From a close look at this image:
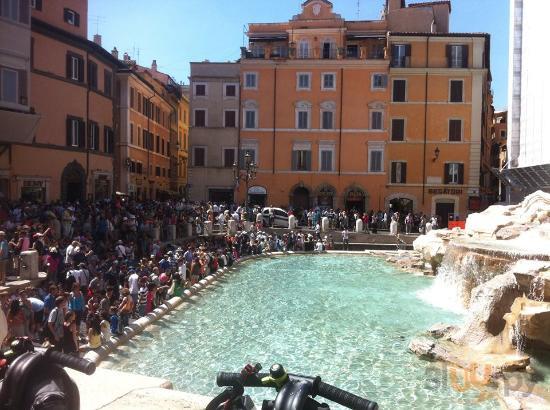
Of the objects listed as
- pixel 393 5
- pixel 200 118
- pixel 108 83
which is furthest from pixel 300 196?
pixel 393 5

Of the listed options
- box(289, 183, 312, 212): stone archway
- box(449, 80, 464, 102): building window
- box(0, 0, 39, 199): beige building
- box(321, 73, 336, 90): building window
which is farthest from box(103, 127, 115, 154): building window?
box(449, 80, 464, 102): building window

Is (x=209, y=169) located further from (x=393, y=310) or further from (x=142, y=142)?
(x=393, y=310)

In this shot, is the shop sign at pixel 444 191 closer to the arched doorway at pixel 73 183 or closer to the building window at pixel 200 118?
the building window at pixel 200 118

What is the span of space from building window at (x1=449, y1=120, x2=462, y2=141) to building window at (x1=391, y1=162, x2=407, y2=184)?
3.73 meters

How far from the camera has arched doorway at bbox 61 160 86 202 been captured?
83.7 feet

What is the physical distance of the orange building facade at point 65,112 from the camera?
23.2 meters

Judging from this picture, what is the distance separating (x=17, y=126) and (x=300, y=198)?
22616 millimetres

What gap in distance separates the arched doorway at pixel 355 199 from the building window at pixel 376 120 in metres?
4.55

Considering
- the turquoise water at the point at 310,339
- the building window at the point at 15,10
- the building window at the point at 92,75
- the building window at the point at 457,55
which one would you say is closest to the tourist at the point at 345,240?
the turquoise water at the point at 310,339

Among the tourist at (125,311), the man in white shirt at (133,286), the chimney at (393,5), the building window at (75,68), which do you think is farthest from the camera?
the chimney at (393,5)

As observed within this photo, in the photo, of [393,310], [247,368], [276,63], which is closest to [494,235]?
[393,310]

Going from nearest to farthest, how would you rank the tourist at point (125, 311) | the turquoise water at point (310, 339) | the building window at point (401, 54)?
1. the turquoise water at point (310, 339)
2. the tourist at point (125, 311)
3. the building window at point (401, 54)

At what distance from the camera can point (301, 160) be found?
39.5 meters

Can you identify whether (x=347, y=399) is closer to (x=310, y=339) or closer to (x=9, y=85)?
(x=310, y=339)
